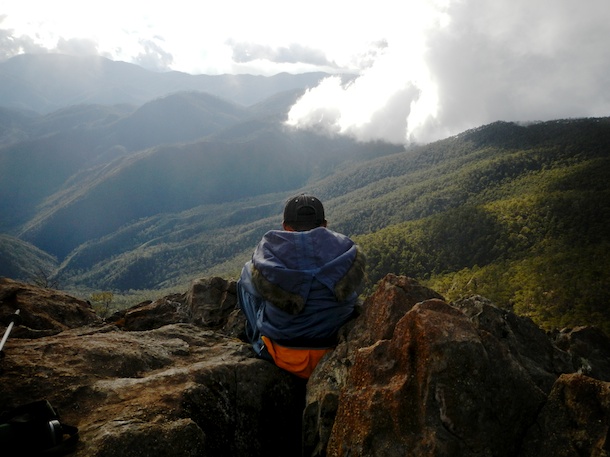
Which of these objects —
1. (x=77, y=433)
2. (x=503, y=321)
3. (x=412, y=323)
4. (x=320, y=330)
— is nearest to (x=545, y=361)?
(x=503, y=321)

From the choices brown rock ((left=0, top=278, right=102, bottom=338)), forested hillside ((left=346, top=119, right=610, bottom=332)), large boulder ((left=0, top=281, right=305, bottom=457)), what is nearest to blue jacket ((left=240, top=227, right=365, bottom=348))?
large boulder ((left=0, top=281, right=305, bottom=457))

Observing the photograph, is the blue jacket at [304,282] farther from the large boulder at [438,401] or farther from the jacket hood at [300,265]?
the large boulder at [438,401]

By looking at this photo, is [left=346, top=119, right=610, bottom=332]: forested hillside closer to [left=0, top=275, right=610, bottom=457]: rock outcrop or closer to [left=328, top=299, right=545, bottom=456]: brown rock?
[left=0, top=275, right=610, bottom=457]: rock outcrop

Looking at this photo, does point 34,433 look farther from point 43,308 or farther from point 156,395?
point 43,308

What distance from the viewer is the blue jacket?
7879 millimetres

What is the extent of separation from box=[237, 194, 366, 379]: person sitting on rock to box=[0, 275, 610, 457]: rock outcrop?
432 mm

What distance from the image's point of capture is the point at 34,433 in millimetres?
5199

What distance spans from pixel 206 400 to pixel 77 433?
2145mm

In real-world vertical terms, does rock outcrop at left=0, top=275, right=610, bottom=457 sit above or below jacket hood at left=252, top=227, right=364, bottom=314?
below

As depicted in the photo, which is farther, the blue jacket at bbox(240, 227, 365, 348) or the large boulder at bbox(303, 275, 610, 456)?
the blue jacket at bbox(240, 227, 365, 348)

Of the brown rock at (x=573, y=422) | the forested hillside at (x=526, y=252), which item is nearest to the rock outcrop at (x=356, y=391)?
the brown rock at (x=573, y=422)

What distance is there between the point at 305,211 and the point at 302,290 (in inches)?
78.4

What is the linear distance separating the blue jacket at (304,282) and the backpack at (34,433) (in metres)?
3.94

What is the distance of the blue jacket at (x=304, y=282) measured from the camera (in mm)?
7879
